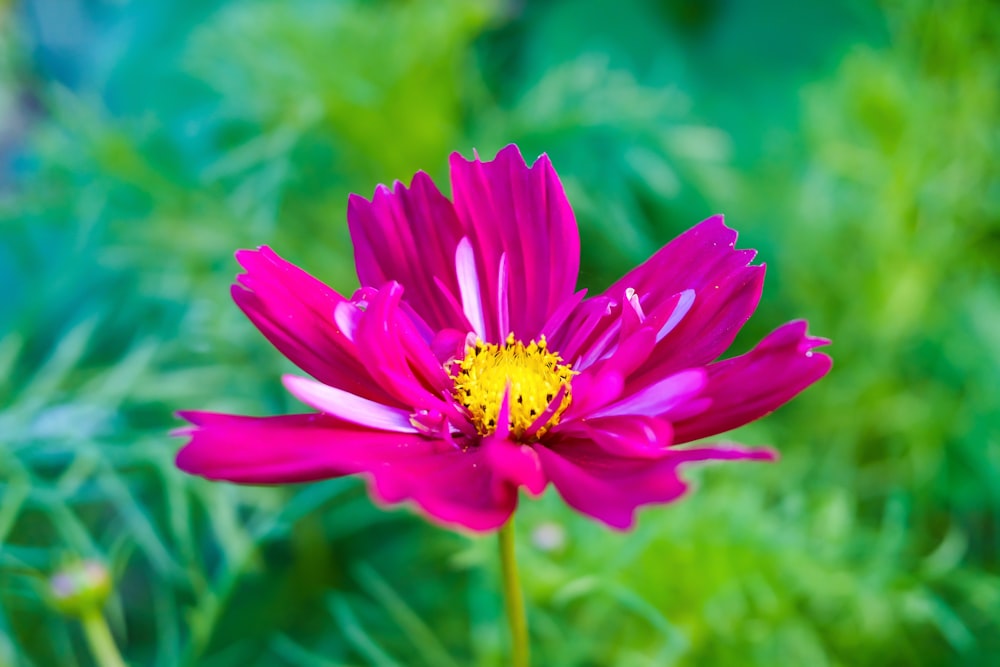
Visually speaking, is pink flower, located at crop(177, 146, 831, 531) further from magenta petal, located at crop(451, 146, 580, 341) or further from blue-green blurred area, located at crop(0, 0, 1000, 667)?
blue-green blurred area, located at crop(0, 0, 1000, 667)

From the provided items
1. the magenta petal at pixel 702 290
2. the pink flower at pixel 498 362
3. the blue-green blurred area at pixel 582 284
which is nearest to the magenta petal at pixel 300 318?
the pink flower at pixel 498 362

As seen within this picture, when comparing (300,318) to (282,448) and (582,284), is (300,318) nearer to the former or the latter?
(282,448)

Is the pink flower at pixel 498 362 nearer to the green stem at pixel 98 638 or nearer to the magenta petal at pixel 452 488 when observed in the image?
the magenta petal at pixel 452 488

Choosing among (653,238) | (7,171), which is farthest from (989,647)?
(7,171)

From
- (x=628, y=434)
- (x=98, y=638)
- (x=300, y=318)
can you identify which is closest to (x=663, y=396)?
(x=628, y=434)

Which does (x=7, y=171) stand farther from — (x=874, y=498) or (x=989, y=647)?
(x=989, y=647)
